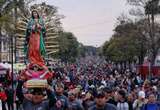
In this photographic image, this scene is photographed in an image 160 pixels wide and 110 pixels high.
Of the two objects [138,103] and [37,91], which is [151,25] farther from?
[37,91]

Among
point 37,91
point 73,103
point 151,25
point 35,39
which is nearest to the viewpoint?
point 37,91

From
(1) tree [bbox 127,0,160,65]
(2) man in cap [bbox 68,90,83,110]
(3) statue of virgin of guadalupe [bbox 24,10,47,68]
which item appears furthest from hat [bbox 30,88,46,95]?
(1) tree [bbox 127,0,160,65]

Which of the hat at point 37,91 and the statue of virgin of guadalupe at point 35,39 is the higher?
the statue of virgin of guadalupe at point 35,39

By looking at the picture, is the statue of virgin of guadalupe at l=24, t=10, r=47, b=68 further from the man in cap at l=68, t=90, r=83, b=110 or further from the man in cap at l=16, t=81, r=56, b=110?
the man in cap at l=16, t=81, r=56, b=110

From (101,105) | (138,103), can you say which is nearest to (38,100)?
(101,105)

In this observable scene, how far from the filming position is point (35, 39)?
52.6 feet

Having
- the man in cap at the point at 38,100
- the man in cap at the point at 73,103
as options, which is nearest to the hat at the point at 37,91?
the man in cap at the point at 38,100

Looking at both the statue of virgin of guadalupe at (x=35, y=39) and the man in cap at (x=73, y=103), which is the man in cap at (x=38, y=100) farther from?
the statue of virgin of guadalupe at (x=35, y=39)

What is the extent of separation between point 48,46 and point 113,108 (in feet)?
21.1

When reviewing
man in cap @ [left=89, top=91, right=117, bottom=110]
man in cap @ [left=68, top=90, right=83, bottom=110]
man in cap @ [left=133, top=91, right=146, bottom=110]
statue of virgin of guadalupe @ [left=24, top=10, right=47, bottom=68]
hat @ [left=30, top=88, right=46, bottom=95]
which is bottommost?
man in cap @ [left=133, top=91, right=146, bottom=110]

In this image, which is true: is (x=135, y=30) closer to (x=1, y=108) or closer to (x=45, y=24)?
(x=1, y=108)

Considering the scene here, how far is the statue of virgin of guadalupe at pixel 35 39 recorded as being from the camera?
52.2 feet

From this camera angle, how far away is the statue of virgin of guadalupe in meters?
15.9

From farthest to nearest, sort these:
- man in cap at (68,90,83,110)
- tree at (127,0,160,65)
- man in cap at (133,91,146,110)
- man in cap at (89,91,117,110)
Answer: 1. tree at (127,0,160,65)
2. man in cap at (133,91,146,110)
3. man in cap at (68,90,83,110)
4. man in cap at (89,91,117,110)
